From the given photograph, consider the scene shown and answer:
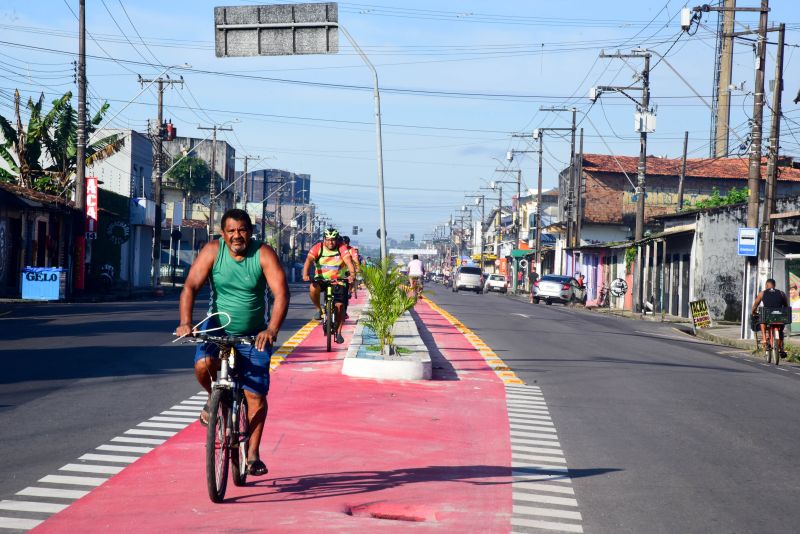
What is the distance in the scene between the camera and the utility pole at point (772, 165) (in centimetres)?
Answer: 2831

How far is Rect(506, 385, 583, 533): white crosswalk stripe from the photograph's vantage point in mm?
6609

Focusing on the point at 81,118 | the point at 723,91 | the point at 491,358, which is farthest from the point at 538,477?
the point at 723,91

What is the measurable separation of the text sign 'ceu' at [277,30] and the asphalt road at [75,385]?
17.1 feet

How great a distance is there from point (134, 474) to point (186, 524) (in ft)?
5.23

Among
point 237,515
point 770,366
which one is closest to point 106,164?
point 770,366

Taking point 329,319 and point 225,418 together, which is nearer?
point 225,418

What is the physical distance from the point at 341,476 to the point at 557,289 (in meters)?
48.7

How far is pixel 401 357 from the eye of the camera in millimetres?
14859

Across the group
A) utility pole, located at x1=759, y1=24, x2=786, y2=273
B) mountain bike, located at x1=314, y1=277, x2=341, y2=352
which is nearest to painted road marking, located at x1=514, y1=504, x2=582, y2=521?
mountain bike, located at x1=314, y1=277, x2=341, y2=352

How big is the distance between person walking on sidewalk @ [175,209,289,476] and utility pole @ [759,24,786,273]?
23092 mm

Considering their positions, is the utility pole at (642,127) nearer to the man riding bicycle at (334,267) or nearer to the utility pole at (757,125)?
the utility pole at (757,125)

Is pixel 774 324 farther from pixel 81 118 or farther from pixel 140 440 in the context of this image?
pixel 81 118

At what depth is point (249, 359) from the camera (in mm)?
6973

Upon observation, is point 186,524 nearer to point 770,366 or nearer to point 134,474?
point 134,474
